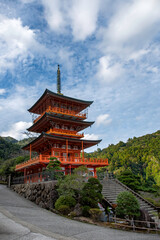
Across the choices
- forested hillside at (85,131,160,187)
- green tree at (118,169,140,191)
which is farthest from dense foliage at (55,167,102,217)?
forested hillside at (85,131,160,187)

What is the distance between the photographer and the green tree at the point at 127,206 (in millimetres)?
15930

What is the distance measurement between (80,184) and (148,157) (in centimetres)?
4346

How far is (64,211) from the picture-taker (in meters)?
16.5

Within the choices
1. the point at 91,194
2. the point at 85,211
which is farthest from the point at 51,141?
the point at 85,211

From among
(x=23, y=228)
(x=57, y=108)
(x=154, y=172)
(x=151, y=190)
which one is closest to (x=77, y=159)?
(x=57, y=108)

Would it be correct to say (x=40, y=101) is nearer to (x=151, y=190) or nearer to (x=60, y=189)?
(x=60, y=189)

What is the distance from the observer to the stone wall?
18.5 meters

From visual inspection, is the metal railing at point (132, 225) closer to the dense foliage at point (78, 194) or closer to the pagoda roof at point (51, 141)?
the dense foliage at point (78, 194)

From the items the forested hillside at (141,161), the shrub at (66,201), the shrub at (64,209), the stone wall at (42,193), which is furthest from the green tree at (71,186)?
the forested hillside at (141,161)

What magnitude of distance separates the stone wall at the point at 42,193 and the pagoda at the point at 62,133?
3.69 meters

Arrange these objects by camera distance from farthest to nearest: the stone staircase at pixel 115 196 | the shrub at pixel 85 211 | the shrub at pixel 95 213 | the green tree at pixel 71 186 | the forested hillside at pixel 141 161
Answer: the forested hillside at pixel 141 161 < the stone staircase at pixel 115 196 < the green tree at pixel 71 186 < the shrub at pixel 85 211 < the shrub at pixel 95 213

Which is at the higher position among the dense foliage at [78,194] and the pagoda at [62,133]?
the pagoda at [62,133]

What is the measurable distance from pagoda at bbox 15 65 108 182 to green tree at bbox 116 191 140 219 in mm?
10676

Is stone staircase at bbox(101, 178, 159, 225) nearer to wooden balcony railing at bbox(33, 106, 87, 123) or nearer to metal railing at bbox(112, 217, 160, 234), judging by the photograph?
metal railing at bbox(112, 217, 160, 234)
